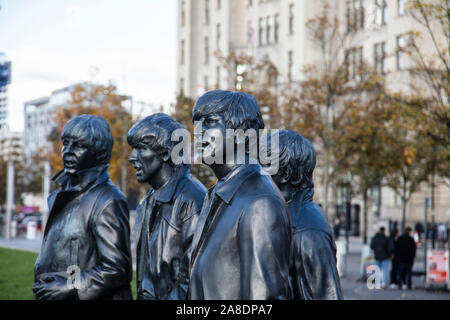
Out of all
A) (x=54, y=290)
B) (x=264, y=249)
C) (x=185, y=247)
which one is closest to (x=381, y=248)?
(x=185, y=247)

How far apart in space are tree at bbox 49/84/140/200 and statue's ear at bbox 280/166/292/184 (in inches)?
1035

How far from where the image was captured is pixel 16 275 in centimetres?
2027

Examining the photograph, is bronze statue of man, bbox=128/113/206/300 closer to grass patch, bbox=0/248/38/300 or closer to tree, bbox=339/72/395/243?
grass patch, bbox=0/248/38/300

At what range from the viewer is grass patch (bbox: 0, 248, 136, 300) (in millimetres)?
15453

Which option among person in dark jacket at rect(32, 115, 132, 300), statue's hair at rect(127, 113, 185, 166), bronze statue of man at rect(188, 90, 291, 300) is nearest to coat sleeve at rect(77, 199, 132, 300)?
person in dark jacket at rect(32, 115, 132, 300)

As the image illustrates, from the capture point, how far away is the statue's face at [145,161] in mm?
5309

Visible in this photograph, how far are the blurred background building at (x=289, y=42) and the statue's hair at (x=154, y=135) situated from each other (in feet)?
113

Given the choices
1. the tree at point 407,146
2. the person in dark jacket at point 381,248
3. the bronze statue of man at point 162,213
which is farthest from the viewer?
the person in dark jacket at point 381,248

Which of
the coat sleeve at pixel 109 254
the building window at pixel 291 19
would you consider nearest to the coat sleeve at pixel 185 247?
the coat sleeve at pixel 109 254

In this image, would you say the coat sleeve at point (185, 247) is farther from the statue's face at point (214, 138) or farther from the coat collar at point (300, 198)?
the statue's face at point (214, 138)

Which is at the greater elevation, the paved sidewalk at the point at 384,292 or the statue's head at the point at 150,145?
the statue's head at the point at 150,145

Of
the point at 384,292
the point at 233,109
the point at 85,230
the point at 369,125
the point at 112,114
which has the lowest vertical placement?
the point at 384,292

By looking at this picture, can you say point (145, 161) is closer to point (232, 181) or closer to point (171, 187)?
point (171, 187)

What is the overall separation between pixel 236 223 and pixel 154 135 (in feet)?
7.47
